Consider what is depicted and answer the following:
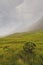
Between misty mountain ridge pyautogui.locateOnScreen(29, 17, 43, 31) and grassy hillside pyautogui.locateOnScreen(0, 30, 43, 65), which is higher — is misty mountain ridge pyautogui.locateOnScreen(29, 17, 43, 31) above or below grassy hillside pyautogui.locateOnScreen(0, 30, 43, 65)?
above

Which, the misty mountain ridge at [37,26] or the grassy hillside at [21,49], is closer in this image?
the grassy hillside at [21,49]

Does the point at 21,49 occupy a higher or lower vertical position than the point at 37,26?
lower

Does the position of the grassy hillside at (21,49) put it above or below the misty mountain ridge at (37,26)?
below

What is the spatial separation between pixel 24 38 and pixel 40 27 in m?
0.61

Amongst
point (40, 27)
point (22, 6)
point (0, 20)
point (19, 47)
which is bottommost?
point (19, 47)

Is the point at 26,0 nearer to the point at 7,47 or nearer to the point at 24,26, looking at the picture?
the point at 24,26

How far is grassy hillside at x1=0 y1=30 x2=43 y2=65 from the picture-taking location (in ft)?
14.3

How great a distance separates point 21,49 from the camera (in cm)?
452

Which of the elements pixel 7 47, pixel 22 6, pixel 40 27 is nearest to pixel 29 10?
pixel 22 6

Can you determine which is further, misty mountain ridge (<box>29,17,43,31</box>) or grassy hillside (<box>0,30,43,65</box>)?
misty mountain ridge (<box>29,17,43,31</box>)

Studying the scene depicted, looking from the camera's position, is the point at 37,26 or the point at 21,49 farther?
the point at 37,26

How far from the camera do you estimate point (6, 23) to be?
16.9ft

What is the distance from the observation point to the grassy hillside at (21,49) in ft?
14.3

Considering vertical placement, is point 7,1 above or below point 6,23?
above
